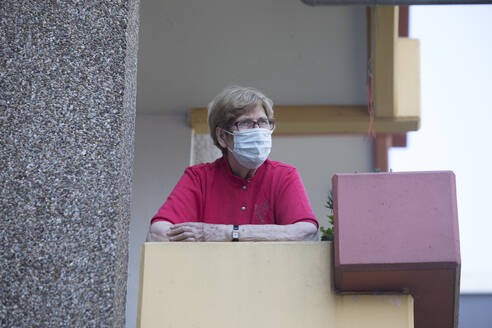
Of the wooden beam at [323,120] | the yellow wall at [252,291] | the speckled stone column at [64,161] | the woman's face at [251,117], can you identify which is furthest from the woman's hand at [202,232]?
the wooden beam at [323,120]

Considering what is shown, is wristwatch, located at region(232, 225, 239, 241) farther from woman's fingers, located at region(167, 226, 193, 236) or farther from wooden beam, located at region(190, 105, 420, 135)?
wooden beam, located at region(190, 105, 420, 135)

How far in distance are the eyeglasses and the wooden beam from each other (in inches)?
120

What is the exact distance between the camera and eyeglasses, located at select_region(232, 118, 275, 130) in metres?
3.39

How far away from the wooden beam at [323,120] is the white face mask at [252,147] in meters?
3.11

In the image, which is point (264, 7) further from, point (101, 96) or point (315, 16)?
point (101, 96)

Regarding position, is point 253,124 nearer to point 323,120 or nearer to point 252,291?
point 252,291

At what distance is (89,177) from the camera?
2.21 metres

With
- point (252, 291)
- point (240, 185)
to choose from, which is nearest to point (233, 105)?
point (240, 185)

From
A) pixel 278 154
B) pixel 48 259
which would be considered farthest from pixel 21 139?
pixel 278 154

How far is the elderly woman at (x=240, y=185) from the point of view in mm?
3096

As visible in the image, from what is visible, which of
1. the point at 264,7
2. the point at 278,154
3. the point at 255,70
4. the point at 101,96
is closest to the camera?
the point at 101,96

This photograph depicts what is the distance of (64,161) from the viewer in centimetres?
221

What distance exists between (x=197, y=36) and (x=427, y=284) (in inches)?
164

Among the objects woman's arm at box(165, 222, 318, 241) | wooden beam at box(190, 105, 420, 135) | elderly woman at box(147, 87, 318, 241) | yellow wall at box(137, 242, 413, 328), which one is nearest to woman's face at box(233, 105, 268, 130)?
elderly woman at box(147, 87, 318, 241)
